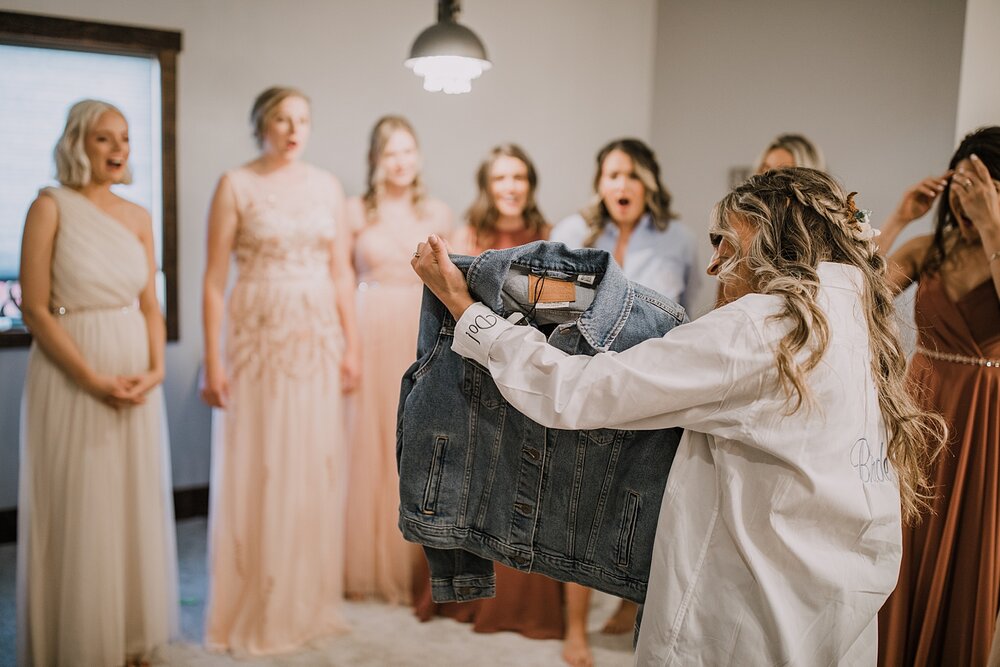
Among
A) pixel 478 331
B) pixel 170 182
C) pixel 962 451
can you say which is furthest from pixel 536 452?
pixel 170 182

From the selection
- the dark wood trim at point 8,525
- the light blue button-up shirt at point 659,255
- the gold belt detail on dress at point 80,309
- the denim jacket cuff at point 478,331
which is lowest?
the dark wood trim at point 8,525

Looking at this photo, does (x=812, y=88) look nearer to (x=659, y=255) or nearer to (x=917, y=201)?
(x=659, y=255)

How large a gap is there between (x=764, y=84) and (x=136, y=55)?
9.25 ft

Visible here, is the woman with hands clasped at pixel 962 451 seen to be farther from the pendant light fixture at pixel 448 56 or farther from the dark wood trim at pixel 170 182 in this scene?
the dark wood trim at pixel 170 182

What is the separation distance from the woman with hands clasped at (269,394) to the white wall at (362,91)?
1108mm

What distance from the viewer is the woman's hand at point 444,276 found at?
1.49m

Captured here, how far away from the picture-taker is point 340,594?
3.02 m

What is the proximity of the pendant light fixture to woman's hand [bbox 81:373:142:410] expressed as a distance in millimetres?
1262

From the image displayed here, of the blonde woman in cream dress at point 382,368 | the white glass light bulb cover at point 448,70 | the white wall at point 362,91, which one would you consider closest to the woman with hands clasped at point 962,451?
the white glass light bulb cover at point 448,70

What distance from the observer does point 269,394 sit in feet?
9.38

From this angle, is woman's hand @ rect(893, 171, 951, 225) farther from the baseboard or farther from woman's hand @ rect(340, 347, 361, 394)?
the baseboard

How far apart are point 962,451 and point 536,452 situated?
47.8 inches

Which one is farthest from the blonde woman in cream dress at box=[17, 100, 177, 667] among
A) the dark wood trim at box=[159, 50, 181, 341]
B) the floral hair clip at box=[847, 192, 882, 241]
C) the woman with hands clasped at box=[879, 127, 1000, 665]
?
the woman with hands clasped at box=[879, 127, 1000, 665]

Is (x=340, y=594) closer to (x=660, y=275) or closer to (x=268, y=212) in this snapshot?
(x=268, y=212)
